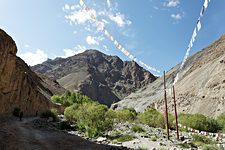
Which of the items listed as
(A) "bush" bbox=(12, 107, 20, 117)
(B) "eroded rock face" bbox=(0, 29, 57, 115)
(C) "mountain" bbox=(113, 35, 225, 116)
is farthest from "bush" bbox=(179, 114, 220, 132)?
(B) "eroded rock face" bbox=(0, 29, 57, 115)

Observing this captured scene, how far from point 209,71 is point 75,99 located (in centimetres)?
3997

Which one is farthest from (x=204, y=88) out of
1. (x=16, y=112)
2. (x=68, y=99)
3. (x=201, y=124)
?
(x=16, y=112)

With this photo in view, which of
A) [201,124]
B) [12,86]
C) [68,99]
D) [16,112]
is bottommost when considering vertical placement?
[16,112]

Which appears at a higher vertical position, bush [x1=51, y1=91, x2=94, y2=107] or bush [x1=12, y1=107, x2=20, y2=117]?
bush [x1=51, y1=91, x2=94, y2=107]

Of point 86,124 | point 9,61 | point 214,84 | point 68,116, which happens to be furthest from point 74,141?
point 214,84

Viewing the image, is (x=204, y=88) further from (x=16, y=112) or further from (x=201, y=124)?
(x=16, y=112)

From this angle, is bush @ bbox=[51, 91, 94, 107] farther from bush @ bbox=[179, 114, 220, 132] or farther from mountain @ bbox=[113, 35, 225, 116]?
bush @ bbox=[179, 114, 220, 132]

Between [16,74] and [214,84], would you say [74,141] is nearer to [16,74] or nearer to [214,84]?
[16,74]

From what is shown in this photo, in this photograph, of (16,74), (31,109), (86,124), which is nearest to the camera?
(86,124)

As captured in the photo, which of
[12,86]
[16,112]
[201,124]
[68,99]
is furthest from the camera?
[68,99]

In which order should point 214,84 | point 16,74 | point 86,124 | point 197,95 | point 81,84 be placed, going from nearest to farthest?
point 86,124, point 16,74, point 214,84, point 197,95, point 81,84

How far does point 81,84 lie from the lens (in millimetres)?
192125

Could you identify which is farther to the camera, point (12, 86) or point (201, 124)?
point (201, 124)

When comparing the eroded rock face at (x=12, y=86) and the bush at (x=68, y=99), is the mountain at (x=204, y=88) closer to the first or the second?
the bush at (x=68, y=99)
